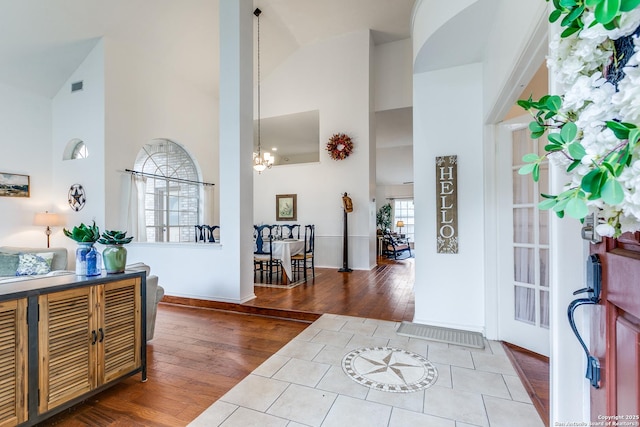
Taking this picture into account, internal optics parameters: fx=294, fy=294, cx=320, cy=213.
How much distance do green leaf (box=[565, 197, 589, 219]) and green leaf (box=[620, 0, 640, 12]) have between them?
0.32 metres

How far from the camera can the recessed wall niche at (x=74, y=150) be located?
206 inches

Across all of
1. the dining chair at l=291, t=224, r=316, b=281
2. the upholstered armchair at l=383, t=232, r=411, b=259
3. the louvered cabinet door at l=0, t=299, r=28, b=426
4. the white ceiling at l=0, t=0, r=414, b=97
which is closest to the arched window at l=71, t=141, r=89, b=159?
the white ceiling at l=0, t=0, r=414, b=97

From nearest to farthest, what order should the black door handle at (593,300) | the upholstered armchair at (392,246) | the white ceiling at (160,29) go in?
the black door handle at (593,300) < the white ceiling at (160,29) < the upholstered armchair at (392,246)

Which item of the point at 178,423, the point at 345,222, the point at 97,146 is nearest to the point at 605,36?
the point at 178,423

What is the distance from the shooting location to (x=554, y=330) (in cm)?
127

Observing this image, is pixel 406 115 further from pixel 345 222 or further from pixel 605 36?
pixel 605 36

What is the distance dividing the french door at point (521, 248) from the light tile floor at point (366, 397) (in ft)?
0.98

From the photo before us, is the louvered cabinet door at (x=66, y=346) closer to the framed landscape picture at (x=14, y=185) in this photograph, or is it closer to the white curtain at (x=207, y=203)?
the framed landscape picture at (x=14, y=185)

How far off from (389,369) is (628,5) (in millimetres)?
2370

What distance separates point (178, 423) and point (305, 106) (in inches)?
247

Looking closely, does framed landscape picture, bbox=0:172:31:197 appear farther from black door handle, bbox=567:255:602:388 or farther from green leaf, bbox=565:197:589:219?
black door handle, bbox=567:255:602:388

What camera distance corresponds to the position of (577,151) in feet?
2.01

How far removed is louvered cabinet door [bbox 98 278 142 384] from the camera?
1888 mm

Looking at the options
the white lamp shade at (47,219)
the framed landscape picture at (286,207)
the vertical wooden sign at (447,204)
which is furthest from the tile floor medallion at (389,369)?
the white lamp shade at (47,219)
